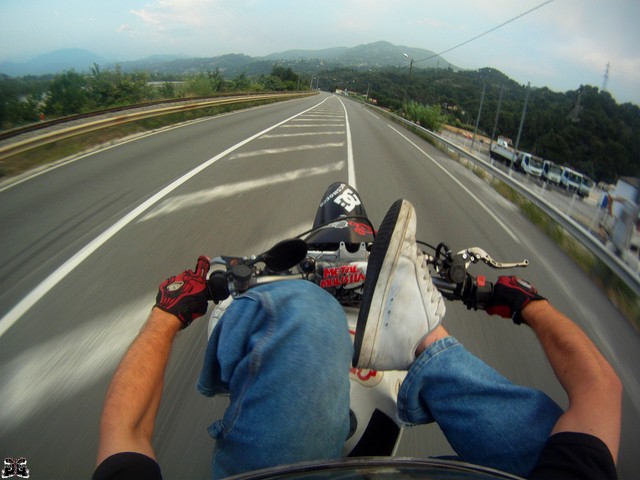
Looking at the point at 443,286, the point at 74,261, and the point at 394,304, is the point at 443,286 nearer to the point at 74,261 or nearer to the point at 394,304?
the point at 394,304

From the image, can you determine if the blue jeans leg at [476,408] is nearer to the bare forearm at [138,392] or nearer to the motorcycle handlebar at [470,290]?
the motorcycle handlebar at [470,290]

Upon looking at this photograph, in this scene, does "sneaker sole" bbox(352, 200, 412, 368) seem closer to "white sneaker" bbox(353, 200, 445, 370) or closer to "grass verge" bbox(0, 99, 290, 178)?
"white sneaker" bbox(353, 200, 445, 370)

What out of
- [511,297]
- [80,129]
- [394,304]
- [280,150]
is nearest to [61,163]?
[80,129]

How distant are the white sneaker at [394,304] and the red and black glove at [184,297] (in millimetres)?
820

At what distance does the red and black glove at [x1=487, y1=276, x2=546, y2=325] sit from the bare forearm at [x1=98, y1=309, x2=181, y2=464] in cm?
165

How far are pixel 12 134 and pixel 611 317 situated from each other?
34.9ft

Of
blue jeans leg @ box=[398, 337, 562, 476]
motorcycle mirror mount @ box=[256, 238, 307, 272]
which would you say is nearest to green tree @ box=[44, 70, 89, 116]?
motorcycle mirror mount @ box=[256, 238, 307, 272]

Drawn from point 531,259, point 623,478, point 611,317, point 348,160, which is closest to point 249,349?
point 623,478

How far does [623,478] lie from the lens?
204cm

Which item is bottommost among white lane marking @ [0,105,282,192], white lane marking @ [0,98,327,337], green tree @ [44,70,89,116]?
white lane marking @ [0,98,327,337]

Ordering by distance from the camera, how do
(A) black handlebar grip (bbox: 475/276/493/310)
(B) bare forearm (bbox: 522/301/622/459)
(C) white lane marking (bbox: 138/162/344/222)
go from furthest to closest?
(C) white lane marking (bbox: 138/162/344/222) < (A) black handlebar grip (bbox: 475/276/493/310) < (B) bare forearm (bbox: 522/301/622/459)

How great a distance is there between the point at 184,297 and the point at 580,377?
1.71m

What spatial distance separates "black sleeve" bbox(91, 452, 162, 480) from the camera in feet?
3.17

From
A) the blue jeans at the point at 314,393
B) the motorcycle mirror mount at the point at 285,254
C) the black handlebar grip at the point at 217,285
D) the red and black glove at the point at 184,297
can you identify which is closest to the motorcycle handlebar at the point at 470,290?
the blue jeans at the point at 314,393
